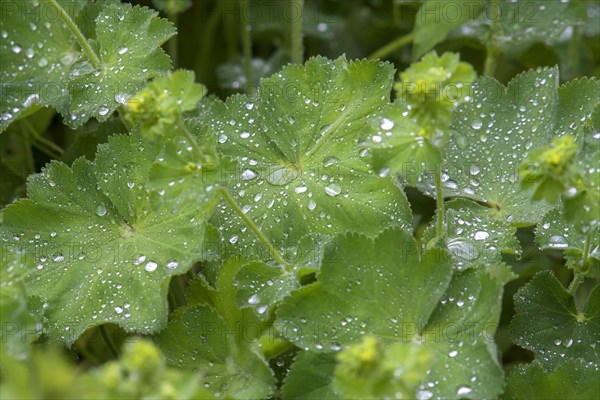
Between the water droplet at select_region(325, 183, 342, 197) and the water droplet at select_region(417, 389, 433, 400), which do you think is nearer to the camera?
the water droplet at select_region(417, 389, 433, 400)

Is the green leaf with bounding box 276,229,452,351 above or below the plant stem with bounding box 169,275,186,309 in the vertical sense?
above

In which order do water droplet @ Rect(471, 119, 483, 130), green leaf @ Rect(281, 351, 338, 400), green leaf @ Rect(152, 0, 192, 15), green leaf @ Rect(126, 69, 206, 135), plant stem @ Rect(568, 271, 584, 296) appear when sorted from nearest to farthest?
green leaf @ Rect(126, 69, 206, 135), green leaf @ Rect(281, 351, 338, 400), plant stem @ Rect(568, 271, 584, 296), water droplet @ Rect(471, 119, 483, 130), green leaf @ Rect(152, 0, 192, 15)

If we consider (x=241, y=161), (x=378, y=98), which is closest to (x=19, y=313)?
(x=241, y=161)

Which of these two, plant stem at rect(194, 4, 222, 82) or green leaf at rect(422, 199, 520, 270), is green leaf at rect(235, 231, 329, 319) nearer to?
green leaf at rect(422, 199, 520, 270)

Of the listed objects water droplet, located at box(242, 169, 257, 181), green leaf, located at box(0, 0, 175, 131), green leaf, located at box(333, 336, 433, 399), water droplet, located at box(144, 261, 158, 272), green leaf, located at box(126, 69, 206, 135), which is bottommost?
water droplet, located at box(144, 261, 158, 272)

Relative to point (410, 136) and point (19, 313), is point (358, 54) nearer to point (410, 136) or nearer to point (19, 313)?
point (410, 136)

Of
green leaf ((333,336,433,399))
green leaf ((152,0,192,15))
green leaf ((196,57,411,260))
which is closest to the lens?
green leaf ((333,336,433,399))

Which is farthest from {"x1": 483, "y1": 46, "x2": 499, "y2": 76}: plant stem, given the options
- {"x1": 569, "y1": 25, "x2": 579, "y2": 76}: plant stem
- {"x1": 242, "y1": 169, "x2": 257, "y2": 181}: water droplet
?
{"x1": 242, "y1": 169, "x2": 257, "y2": 181}: water droplet

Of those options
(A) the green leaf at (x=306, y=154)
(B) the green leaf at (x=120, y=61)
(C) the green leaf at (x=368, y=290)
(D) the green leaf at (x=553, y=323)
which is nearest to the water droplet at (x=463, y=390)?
(C) the green leaf at (x=368, y=290)
